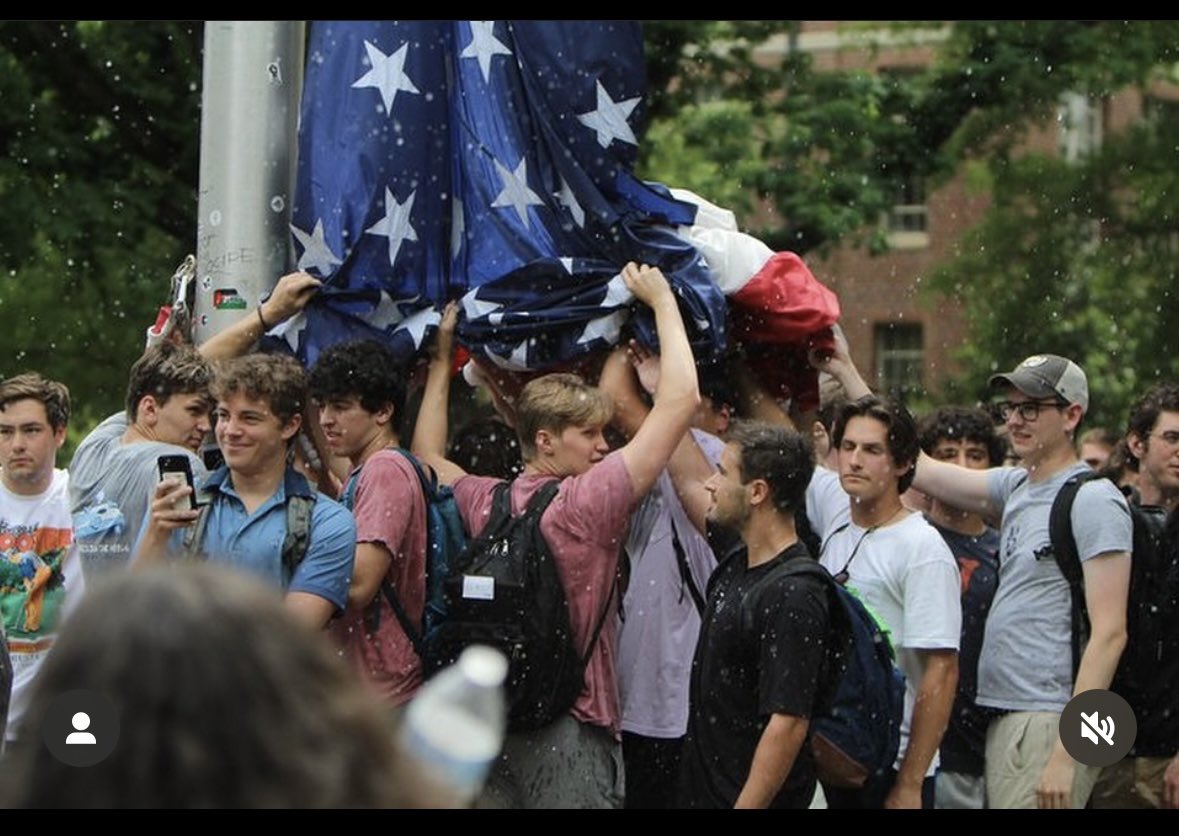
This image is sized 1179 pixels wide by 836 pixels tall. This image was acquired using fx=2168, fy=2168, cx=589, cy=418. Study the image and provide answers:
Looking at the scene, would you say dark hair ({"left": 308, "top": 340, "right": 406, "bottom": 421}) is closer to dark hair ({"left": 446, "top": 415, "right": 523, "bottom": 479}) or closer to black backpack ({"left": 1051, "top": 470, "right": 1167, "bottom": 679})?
dark hair ({"left": 446, "top": 415, "right": 523, "bottom": 479})

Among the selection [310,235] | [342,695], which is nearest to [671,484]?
[310,235]

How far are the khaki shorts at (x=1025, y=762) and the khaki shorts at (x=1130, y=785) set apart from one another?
4 cm

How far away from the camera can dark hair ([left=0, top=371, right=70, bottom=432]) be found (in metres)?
7.57

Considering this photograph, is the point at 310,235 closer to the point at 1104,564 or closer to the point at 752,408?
the point at 752,408

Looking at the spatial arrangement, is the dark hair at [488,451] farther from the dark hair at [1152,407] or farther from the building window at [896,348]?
the building window at [896,348]

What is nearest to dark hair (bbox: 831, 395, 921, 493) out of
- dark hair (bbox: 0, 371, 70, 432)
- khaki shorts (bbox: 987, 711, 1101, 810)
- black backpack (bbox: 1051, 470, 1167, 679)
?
black backpack (bbox: 1051, 470, 1167, 679)

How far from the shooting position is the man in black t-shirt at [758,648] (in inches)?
230

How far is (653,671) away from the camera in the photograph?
21.6ft

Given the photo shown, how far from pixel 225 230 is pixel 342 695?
535 cm

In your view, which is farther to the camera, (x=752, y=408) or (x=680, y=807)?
(x=752, y=408)

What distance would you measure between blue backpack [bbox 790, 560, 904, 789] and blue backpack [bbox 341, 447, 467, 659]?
1044 mm

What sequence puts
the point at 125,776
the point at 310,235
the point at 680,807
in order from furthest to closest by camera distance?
the point at 310,235, the point at 680,807, the point at 125,776

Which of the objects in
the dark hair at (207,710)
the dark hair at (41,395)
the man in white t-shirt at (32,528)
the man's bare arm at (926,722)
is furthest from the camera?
the dark hair at (41,395)

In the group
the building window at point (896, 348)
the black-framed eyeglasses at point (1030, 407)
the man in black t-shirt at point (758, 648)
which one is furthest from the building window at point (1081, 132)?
the man in black t-shirt at point (758, 648)
